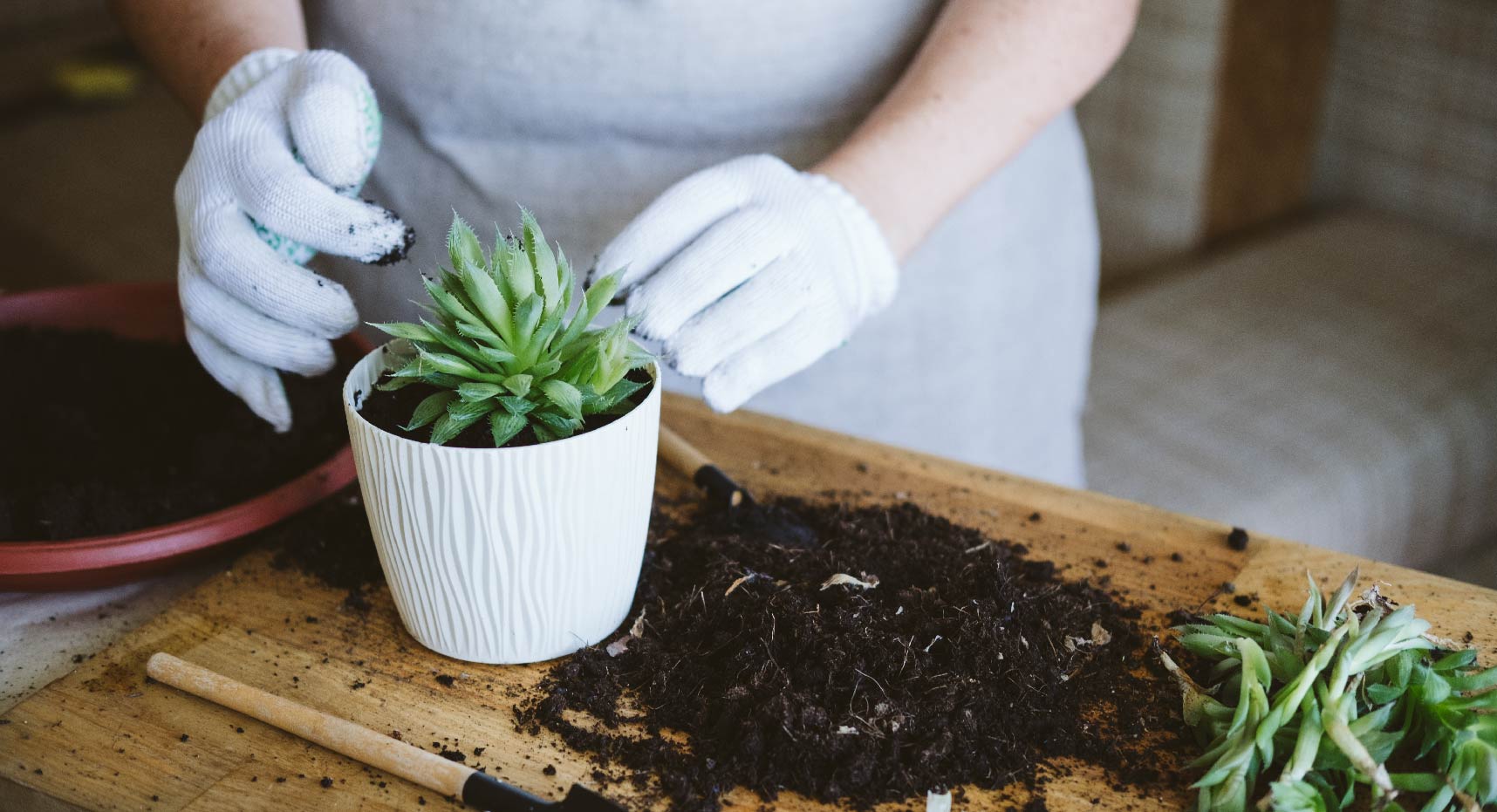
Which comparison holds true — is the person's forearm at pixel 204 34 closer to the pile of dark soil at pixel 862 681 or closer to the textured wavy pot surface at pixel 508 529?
the textured wavy pot surface at pixel 508 529

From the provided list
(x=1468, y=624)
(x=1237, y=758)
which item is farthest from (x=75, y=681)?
(x=1468, y=624)

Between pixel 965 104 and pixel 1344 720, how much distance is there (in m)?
0.66

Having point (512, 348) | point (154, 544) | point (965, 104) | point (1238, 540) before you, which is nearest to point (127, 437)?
point (154, 544)

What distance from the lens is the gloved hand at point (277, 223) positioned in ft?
2.84

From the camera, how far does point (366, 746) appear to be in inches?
26.5

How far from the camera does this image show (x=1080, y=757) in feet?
2.27

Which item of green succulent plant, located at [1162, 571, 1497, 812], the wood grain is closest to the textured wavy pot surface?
green succulent plant, located at [1162, 571, 1497, 812]

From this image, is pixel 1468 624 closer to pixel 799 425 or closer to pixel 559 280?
pixel 799 425

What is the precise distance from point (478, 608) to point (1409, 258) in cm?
210

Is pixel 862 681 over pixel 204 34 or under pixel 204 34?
under

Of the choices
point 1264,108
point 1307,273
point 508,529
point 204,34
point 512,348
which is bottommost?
point 1307,273

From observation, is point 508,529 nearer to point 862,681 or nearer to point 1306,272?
point 862,681

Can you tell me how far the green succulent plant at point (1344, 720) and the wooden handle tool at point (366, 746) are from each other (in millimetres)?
351

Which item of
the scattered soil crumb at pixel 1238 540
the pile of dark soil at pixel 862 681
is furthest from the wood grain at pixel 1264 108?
the pile of dark soil at pixel 862 681
